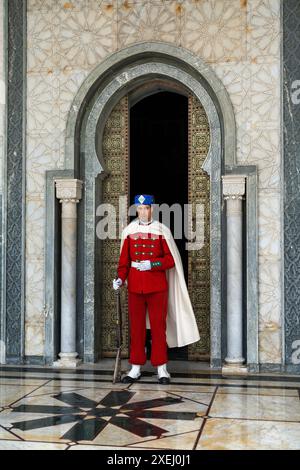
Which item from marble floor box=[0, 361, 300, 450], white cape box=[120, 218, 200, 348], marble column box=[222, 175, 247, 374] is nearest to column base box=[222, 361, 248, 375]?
marble column box=[222, 175, 247, 374]

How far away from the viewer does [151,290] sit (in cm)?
543

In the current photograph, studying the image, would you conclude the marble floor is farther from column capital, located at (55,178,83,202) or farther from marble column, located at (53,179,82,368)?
column capital, located at (55,178,83,202)

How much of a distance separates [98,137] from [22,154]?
759 mm

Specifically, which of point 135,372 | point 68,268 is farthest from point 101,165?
point 135,372

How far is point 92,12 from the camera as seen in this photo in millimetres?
6281

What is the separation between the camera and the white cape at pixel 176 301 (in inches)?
219

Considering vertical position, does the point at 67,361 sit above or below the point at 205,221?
below

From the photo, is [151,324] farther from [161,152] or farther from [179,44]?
[161,152]

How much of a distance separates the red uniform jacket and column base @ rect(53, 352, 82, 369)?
108 cm

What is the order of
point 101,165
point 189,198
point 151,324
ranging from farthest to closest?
1. point 189,198
2. point 101,165
3. point 151,324

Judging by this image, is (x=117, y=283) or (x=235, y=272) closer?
(x=117, y=283)

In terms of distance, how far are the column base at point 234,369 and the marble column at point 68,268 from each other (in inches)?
55.0

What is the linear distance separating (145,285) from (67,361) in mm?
1262

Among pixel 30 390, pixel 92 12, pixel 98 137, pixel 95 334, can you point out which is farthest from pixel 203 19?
pixel 30 390
